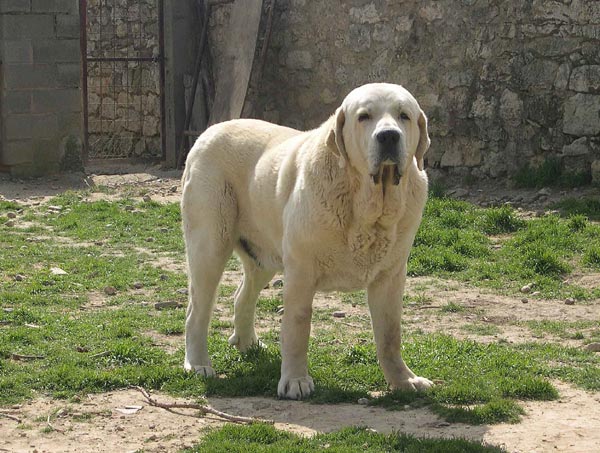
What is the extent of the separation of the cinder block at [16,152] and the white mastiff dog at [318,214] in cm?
811

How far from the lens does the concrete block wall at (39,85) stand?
45.8 ft

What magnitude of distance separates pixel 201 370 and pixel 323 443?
1.45 metres

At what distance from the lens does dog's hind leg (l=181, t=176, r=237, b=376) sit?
21.2 ft

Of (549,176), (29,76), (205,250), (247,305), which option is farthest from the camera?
(29,76)

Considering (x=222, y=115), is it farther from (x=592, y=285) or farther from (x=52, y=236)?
(x=592, y=285)

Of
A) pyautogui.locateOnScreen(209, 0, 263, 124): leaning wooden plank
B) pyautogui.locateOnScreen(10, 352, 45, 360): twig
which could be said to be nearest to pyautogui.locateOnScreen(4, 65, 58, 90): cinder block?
pyautogui.locateOnScreen(209, 0, 263, 124): leaning wooden plank

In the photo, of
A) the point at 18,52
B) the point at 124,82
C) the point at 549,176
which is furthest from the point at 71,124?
the point at 549,176

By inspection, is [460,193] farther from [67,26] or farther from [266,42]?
[67,26]

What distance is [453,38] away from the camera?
12203 millimetres

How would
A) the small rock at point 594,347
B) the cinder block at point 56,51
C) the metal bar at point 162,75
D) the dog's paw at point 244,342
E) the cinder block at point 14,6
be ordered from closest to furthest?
the small rock at point 594,347, the dog's paw at point 244,342, the cinder block at point 14,6, the cinder block at point 56,51, the metal bar at point 162,75

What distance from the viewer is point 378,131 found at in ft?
17.5

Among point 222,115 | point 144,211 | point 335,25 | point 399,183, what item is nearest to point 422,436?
point 399,183

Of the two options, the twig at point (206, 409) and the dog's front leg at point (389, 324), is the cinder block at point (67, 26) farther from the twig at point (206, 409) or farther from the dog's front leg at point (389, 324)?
the dog's front leg at point (389, 324)

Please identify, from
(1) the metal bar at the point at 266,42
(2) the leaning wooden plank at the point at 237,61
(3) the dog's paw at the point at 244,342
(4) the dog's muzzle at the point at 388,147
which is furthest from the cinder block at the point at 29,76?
(4) the dog's muzzle at the point at 388,147
